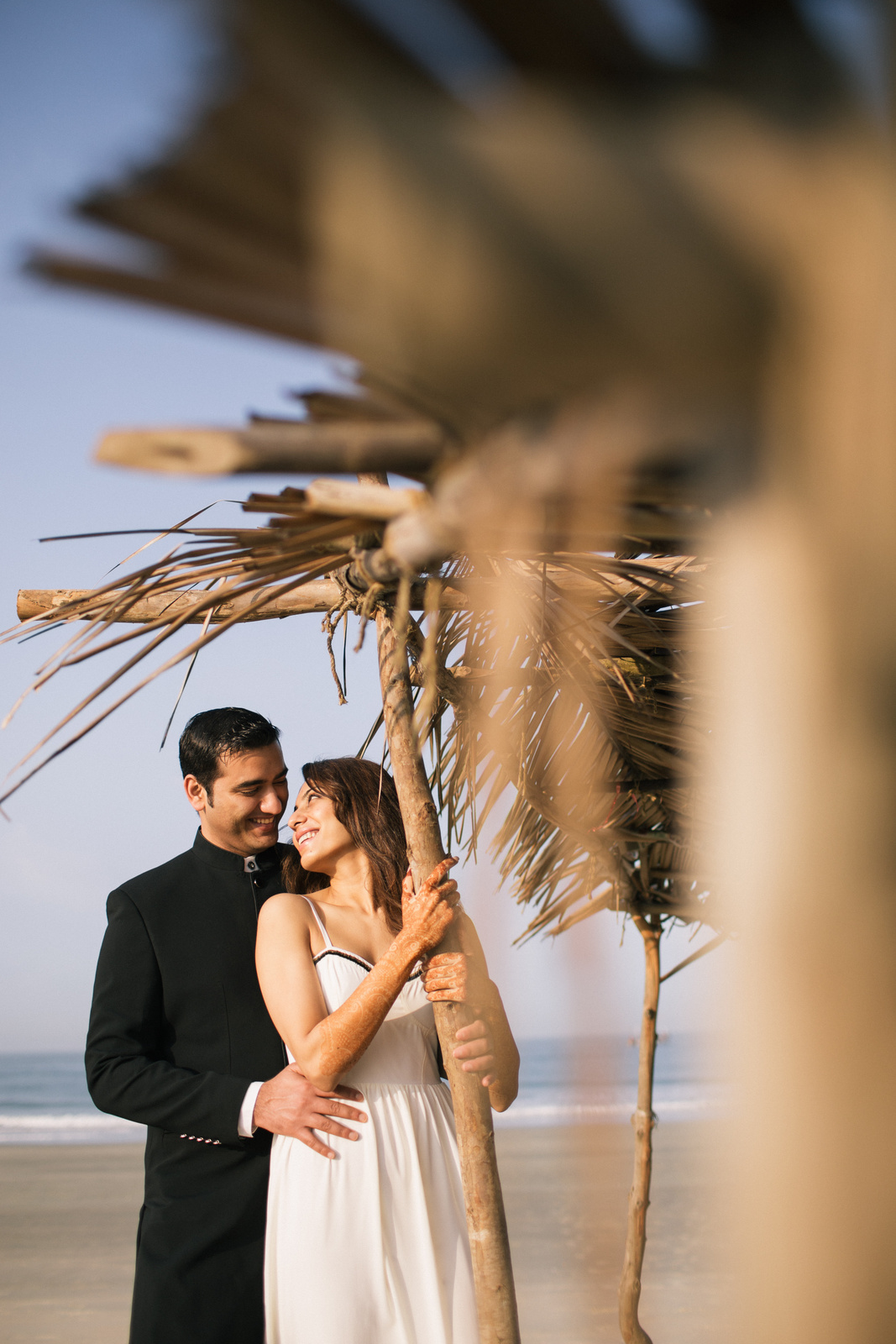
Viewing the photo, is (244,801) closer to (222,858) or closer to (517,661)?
(222,858)

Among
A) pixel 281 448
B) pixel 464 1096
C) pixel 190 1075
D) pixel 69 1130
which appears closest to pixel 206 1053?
pixel 190 1075

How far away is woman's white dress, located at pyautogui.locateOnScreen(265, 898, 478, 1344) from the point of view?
1.93 m

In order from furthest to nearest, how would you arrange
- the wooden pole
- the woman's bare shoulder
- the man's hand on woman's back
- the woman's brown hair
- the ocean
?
the wooden pole < the woman's brown hair < the woman's bare shoulder < the man's hand on woman's back < the ocean

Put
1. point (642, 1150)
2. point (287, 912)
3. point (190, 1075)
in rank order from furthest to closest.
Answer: point (642, 1150)
point (190, 1075)
point (287, 912)

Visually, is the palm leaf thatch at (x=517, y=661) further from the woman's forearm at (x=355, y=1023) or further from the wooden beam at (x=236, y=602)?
the woman's forearm at (x=355, y=1023)

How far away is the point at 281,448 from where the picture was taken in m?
0.89

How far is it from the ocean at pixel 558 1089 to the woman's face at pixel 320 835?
31.2 inches

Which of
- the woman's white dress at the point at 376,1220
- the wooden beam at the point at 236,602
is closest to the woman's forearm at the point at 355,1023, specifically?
the woman's white dress at the point at 376,1220

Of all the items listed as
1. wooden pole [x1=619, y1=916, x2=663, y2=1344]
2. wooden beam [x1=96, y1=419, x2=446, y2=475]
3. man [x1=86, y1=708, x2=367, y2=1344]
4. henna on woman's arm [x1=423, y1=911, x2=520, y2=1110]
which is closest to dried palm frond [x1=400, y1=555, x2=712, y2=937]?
henna on woman's arm [x1=423, y1=911, x2=520, y2=1110]

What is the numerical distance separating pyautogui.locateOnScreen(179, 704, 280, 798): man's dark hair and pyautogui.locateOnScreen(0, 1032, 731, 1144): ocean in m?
1.20

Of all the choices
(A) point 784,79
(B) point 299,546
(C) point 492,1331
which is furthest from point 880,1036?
(C) point 492,1331

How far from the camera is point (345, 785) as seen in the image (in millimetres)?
2352

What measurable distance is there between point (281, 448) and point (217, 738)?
186cm

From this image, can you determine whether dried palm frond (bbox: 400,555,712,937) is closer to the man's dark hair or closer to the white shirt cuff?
the man's dark hair
